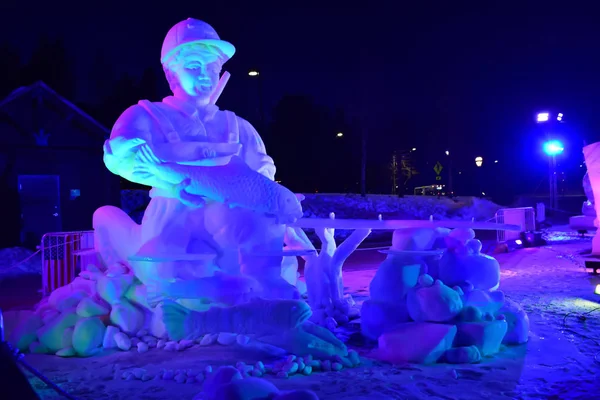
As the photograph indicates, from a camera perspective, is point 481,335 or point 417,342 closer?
point 417,342

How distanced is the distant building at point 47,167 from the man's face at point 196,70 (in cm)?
1097

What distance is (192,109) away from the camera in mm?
5980

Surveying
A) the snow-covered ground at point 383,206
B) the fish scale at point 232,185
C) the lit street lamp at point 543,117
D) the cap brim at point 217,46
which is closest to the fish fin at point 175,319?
the fish scale at point 232,185

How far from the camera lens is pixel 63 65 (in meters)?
25.8

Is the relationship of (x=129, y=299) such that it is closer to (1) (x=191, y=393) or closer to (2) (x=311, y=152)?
(1) (x=191, y=393)

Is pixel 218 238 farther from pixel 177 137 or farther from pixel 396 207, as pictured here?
pixel 396 207

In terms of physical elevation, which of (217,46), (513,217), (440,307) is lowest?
(440,307)

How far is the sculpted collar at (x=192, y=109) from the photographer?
5.97 meters

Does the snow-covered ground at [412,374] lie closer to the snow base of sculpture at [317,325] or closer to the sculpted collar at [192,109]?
the snow base of sculpture at [317,325]

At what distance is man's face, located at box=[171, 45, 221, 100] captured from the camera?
19.1 feet

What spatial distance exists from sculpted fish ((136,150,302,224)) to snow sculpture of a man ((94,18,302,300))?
0.06 ft

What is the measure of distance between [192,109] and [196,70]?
1.39 feet

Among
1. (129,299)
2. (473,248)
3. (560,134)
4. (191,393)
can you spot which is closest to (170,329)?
(129,299)

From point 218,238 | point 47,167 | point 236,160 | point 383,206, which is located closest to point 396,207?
point 383,206
